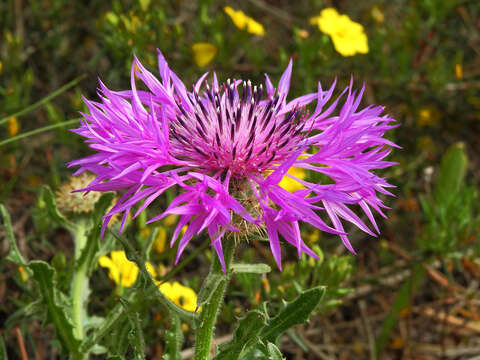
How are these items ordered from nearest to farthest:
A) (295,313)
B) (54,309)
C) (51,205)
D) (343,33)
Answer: (295,313) → (54,309) → (51,205) → (343,33)

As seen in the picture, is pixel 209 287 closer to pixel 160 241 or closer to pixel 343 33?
pixel 160 241

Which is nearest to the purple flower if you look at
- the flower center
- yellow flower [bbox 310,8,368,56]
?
the flower center

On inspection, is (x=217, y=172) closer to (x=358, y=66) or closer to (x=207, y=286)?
(x=207, y=286)

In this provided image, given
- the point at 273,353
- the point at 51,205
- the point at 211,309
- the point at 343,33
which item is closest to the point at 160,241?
the point at 51,205

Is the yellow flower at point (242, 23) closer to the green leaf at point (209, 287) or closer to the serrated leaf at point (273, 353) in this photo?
the green leaf at point (209, 287)

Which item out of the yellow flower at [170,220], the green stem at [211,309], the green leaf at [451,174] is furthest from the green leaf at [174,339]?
the green leaf at [451,174]
